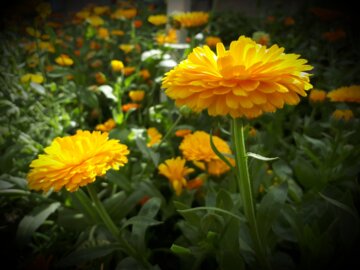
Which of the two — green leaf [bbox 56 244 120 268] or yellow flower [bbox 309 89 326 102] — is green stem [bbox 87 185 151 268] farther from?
yellow flower [bbox 309 89 326 102]

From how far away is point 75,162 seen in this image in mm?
565

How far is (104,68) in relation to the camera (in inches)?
73.9

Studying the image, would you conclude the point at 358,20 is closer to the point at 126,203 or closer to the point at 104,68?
the point at 104,68

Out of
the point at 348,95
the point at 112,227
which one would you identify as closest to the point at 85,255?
the point at 112,227

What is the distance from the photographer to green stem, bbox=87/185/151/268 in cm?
61

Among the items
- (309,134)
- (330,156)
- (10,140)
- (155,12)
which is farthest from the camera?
(155,12)

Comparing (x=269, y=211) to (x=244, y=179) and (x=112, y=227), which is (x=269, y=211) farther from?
(x=112, y=227)

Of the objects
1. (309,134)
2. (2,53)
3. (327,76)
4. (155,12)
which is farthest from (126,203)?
(155,12)

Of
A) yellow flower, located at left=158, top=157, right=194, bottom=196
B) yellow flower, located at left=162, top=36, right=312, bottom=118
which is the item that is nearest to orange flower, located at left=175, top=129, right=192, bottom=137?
yellow flower, located at left=158, top=157, right=194, bottom=196

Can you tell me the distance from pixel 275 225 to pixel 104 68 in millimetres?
1533

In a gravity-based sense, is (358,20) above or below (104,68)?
above

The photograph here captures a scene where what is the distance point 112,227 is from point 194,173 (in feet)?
1.75

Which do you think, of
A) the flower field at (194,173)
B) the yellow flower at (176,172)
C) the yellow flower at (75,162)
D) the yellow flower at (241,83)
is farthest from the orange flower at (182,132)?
the yellow flower at (241,83)

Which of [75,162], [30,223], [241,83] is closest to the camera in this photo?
[241,83]
